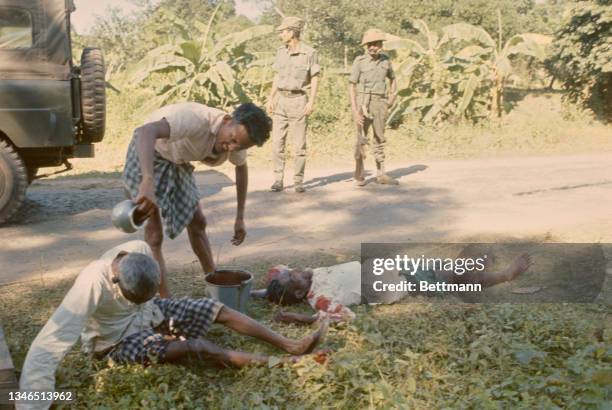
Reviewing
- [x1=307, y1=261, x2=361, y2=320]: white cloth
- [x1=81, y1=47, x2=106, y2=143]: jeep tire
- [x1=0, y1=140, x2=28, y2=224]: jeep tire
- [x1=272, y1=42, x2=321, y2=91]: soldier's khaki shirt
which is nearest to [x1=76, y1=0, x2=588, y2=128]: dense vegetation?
[x1=272, y1=42, x2=321, y2=91]: soldier's khaki shirt

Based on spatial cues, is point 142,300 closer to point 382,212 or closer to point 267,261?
point 267,261

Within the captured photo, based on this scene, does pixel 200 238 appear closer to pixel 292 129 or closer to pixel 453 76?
pixel 292 129

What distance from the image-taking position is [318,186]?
9.22m

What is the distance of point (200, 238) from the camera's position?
4746 millimetres

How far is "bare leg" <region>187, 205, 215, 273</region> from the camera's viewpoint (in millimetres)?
4699

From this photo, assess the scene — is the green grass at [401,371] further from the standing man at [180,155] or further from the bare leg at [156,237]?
the standing man at [180,155]

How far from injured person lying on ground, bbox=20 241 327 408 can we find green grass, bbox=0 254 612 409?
9 cm

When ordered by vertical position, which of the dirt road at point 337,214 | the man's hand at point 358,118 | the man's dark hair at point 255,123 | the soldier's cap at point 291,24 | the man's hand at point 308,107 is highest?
the soldier's cap at point 291,24

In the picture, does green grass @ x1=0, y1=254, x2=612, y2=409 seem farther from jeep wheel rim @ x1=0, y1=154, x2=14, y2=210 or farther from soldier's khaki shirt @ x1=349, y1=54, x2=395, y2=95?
soldier's khaki shirt @ x1=349, y1=54, x2=395, y2=95

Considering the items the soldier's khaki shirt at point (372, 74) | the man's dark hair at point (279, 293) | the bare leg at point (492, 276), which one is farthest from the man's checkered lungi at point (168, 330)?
the soldier's khaki shirt at point (372, 74)

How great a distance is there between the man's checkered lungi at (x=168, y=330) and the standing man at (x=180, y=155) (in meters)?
0.47

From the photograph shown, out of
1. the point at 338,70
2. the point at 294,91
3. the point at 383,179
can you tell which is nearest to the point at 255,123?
the point at 294,91

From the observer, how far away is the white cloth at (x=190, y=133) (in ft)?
13.1

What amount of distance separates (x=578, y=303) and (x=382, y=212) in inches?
118
